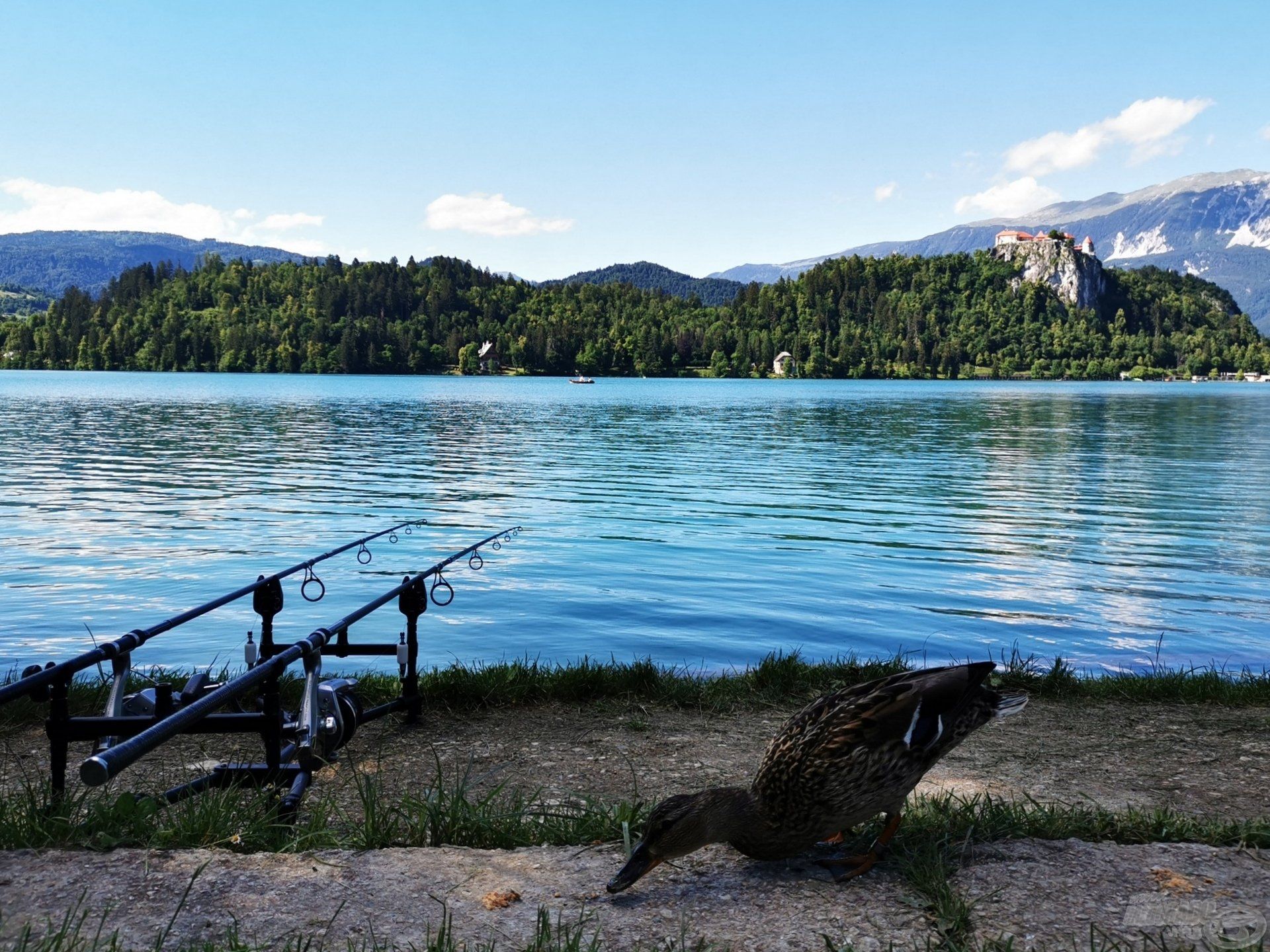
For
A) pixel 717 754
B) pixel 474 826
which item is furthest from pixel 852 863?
pixel 717 754

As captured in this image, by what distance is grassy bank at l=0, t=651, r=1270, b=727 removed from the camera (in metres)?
8.55

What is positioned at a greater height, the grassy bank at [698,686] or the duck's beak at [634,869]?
the duck's beak at [634,869]

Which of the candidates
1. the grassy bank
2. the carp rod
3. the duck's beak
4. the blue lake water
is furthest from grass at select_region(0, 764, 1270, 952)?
the blue lake water

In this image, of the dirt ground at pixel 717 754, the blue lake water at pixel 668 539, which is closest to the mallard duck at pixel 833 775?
the dirt ground at pixel 717 754

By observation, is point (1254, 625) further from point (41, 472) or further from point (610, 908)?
point (41, 472)

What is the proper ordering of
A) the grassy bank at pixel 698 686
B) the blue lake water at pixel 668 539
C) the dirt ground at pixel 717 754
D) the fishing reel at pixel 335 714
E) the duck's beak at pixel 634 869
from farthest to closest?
1. the blue lake water at pixel 668 539
2. the grassy bank at pixel 698 686
3. the dirt ground at pixel 717 754
4. the fishing reel at pixel 335 714
5. the duck's beak at pixel 634 869

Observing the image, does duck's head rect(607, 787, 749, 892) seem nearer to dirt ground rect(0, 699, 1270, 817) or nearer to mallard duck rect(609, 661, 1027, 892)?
mallard duck rect(609, 661, 1027, 892)

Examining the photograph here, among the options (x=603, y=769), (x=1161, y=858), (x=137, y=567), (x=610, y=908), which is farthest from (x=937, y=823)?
(x=137, y=567)

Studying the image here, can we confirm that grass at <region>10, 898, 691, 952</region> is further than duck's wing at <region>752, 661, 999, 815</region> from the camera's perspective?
No

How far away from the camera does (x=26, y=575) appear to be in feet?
56.9

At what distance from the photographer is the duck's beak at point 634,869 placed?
13.7 feet

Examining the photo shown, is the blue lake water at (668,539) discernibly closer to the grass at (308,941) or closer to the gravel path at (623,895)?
the gravel path at (623,895)

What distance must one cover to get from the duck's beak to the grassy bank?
4.32m

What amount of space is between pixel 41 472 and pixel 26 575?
18.1 m
